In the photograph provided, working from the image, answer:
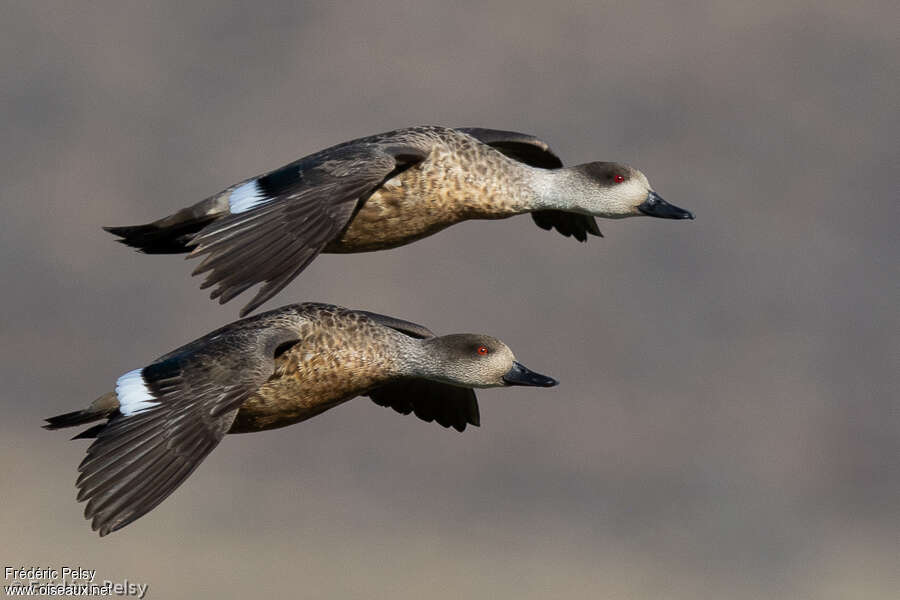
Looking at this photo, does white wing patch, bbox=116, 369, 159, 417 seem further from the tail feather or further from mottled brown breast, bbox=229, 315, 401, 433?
the tail feather

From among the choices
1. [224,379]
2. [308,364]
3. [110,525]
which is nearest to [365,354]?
[308,364]

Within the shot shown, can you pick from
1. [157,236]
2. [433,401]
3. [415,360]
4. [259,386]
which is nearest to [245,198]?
[157,236]

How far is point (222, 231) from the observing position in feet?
41.0

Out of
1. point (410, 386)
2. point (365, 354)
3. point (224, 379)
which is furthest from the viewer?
point (410, 386)

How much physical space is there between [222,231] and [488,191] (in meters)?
2.05

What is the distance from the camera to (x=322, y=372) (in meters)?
13.2

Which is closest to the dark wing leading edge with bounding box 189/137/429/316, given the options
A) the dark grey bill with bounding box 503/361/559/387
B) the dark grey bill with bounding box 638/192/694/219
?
the dark grey bill with bounding box 503/361/559/387

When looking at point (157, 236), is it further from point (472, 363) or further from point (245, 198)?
point (472, 363)

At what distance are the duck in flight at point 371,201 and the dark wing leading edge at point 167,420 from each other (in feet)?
1.97

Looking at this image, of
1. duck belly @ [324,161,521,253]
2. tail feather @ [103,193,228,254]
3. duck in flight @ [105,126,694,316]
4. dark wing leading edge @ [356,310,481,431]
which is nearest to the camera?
duck in flight @ [105,126,694,316]

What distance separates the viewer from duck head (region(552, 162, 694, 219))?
14.2 m

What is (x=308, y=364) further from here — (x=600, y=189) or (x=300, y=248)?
(x=600, y=189)

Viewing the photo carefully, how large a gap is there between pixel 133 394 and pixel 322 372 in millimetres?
1270

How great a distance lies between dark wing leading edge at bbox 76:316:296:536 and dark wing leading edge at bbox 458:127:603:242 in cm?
249
